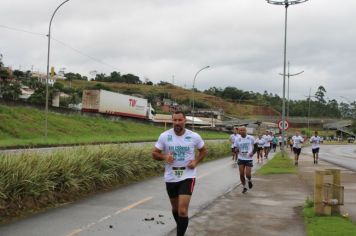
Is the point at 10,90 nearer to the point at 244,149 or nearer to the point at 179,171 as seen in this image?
the point at 244,149

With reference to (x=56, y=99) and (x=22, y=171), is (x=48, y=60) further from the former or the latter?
(x=56, y=99)

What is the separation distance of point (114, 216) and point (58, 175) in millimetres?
2240

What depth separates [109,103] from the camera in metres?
59.8

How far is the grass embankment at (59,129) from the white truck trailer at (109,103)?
251cm

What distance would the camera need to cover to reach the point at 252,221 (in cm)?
937

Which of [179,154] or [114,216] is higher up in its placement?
[179,154]

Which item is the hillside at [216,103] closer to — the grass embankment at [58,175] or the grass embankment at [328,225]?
the grass embankment at [58,175]

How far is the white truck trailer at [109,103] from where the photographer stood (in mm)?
58594

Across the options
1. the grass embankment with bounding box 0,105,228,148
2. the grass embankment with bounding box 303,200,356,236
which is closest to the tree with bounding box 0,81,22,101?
the grass embankment with bounding box 0,105,228,148

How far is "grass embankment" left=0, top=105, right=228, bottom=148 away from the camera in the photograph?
34.2 meters

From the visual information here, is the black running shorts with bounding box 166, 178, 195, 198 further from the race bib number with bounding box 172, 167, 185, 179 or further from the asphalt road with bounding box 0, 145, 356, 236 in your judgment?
the asphalt road with bounding box 0, 145, 356, 236

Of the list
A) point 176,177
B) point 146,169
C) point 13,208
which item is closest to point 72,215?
point 13,208

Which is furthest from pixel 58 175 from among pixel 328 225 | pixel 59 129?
pixel 59 129

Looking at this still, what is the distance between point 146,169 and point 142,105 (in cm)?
5075
